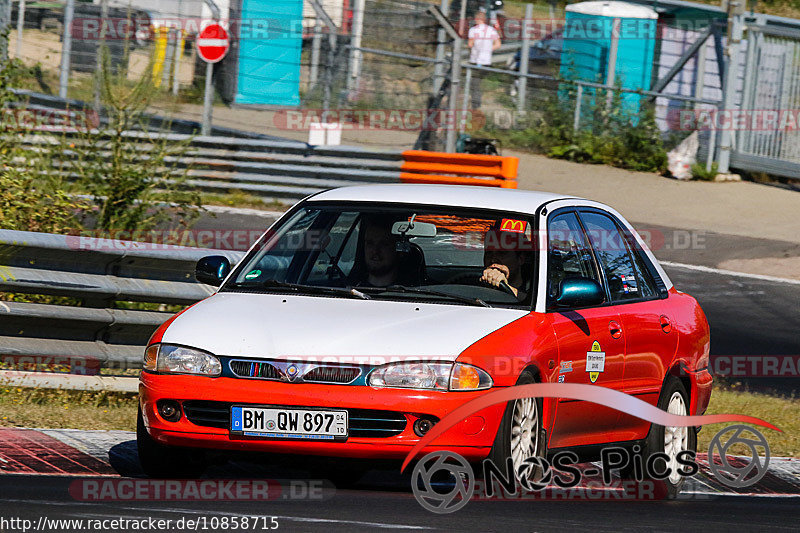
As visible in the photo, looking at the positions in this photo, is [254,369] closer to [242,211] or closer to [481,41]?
[242,211]

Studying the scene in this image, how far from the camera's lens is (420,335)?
601 centimetres

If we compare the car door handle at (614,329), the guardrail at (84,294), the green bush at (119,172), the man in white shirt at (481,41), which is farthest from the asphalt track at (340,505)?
the man in white shirt at (481,41)

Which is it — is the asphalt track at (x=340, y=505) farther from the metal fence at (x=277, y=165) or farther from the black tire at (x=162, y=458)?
the metal fence at (x=277, y=165)

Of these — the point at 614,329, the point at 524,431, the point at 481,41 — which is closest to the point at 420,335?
the point at 524,431

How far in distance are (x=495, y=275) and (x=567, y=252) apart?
50 cm

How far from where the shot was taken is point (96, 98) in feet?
65.2

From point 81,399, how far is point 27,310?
2.31 feet

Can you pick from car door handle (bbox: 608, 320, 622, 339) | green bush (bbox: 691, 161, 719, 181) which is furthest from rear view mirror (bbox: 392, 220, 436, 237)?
green bush (bbox: 691, 161, 719, 181)

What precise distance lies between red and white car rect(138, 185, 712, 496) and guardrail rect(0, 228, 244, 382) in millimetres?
976

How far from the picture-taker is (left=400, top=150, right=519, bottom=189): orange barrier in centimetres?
1931

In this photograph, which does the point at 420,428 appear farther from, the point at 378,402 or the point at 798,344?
the point at 798,344

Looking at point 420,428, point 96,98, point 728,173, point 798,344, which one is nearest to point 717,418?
point 420,428

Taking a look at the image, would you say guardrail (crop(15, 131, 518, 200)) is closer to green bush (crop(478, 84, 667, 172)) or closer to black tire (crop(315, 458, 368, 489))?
green bush (crop(478, 84, 667, 172))

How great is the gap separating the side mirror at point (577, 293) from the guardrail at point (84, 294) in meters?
2.95
